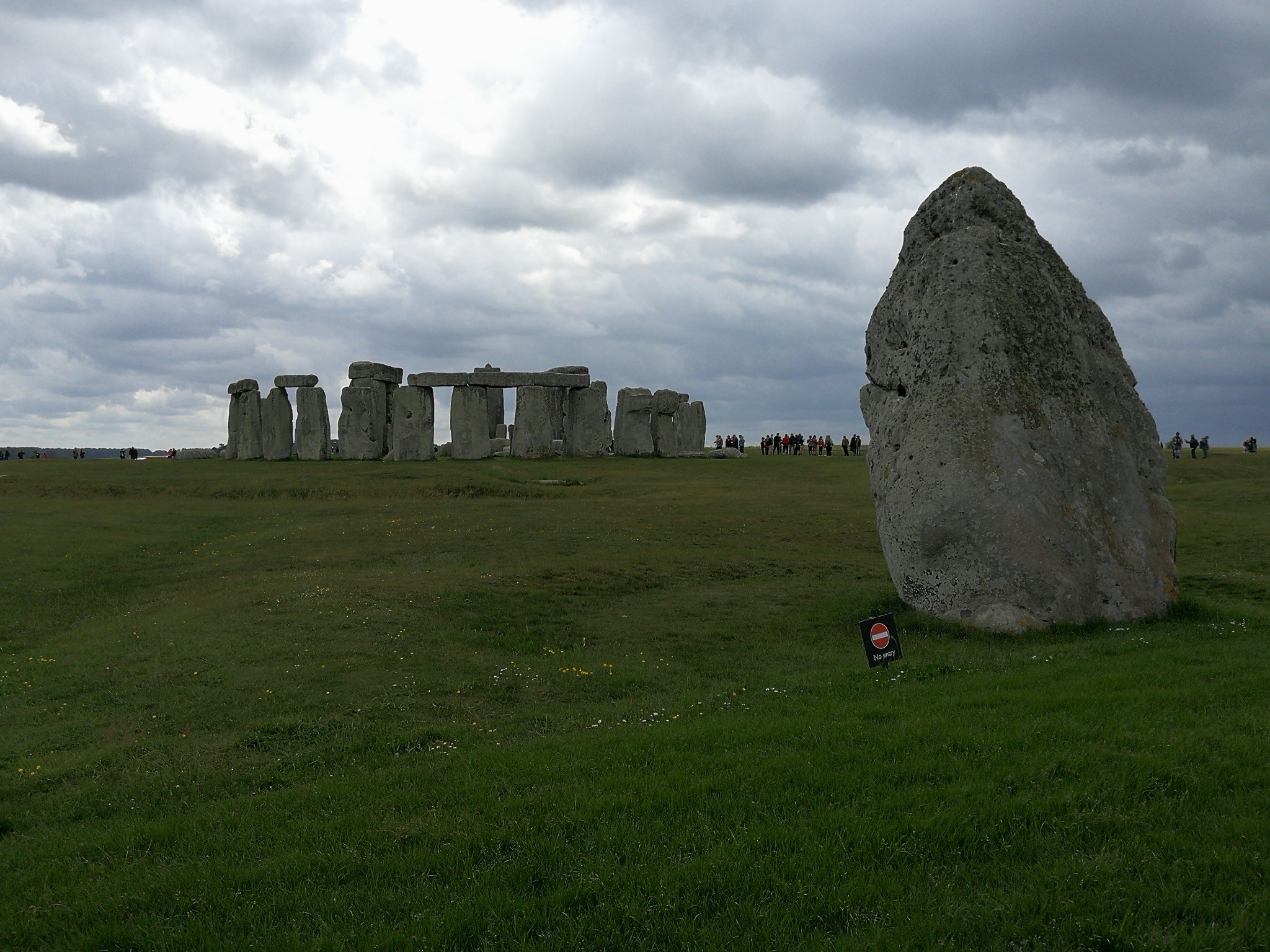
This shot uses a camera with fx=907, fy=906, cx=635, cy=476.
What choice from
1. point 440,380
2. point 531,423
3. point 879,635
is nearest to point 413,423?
point 440,380

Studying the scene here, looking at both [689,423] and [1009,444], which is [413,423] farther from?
[1009,444]

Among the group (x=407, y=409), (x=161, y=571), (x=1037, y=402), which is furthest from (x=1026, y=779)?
(x=407, y=409)

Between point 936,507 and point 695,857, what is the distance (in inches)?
356

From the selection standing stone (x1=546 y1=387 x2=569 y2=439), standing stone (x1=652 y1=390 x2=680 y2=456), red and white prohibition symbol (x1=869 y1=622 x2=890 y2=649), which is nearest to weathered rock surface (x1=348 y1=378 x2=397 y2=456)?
standing stone (x1=546 y1=387 x2=569 y2=439)

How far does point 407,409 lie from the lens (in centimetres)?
4681

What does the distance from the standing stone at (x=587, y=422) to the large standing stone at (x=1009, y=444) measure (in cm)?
3479

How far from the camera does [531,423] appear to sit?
47.6 m

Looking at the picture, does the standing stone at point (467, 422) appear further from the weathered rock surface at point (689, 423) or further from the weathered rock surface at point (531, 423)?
the weathered rock surface at point (689, 423)

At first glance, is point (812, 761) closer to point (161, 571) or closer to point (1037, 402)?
point (1037, 402)

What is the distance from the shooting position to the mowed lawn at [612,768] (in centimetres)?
513

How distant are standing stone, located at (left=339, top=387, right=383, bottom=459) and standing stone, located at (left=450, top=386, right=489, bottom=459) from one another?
458 centimetres

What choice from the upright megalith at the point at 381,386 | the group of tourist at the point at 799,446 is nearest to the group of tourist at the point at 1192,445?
the group of tourist at the point at 799,446

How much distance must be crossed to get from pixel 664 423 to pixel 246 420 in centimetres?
2380

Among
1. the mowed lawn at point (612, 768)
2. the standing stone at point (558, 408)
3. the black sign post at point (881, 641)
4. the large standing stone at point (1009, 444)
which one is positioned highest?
the standing stone at point (558, 408)
